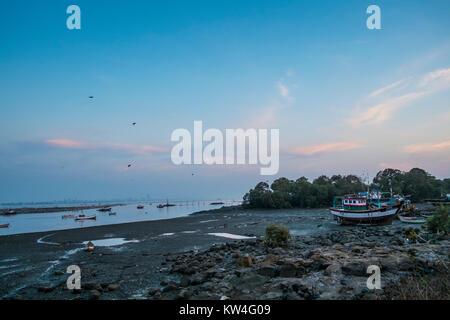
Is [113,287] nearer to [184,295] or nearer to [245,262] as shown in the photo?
[184,295]

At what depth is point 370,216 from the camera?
121 ft

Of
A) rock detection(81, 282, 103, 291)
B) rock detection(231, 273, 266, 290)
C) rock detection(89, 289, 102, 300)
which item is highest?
rock detection(231, 273, 266, 290)

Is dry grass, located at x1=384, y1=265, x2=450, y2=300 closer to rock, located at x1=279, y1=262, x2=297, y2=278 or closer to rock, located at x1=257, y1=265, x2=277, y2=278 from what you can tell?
rock, located at x1=279, y1=262, x2=297, y2=278

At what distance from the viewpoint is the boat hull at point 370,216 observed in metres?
35.7

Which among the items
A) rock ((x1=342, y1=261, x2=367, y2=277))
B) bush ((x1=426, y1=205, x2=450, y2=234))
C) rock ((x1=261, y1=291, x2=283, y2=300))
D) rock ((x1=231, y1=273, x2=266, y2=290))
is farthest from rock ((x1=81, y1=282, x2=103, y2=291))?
bush ((x1=426, y1=205, x2=450, y2=234))

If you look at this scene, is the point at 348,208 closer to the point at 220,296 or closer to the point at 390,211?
the point at 390,211

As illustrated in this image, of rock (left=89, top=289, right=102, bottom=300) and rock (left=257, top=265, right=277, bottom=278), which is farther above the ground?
rock (left=257, top=265, right=277, bottom=278)

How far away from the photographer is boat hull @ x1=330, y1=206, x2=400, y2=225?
35.7m

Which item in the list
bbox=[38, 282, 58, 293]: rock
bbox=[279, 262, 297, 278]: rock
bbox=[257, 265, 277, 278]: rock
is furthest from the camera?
bbox=[38, 282, 58, 293]: rock

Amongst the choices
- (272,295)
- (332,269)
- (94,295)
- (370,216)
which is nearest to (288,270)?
(332,269)

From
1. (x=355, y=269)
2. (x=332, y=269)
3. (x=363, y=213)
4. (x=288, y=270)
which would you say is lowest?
Result: (x=363, y=213)

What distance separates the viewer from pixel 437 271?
9.91 metres

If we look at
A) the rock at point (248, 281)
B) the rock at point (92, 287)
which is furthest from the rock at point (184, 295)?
the rock at point (92, 287)
